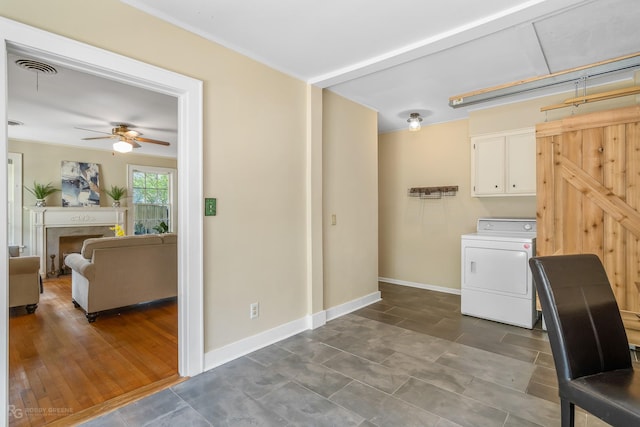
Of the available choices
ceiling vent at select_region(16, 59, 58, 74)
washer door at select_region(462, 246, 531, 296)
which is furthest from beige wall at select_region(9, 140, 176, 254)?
washer door at select_region(462, 246, 531, 296)

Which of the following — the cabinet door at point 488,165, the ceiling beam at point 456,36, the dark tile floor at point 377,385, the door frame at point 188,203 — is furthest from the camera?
the cabinet door at point 488,165

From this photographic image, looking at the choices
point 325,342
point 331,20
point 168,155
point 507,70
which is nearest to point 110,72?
point 331,20

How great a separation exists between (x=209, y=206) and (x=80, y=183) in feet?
17.3

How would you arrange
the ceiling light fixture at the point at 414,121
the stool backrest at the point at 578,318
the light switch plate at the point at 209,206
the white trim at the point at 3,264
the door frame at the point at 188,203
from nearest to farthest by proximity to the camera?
the stool backrest at the point at 578,318, the white trim at the point at 3,264, the door frame at the point at 188,203, the light switch plate at the point at 209,206, the ceiling light fixture at the point at 414,121

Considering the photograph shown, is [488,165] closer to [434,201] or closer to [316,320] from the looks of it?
[434,201]

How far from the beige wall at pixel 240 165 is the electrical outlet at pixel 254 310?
0.04 metres

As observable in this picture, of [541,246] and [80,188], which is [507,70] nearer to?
[541,246]

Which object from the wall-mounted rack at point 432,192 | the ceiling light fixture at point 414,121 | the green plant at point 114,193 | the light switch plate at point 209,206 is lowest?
the light switch plate at point 209,206

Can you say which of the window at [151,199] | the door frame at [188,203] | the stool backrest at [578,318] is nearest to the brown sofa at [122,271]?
the door frame at [188,203]

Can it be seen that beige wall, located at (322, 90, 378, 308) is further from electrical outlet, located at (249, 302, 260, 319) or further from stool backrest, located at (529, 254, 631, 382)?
stool backrest, located at (529, 254, 631, 382)

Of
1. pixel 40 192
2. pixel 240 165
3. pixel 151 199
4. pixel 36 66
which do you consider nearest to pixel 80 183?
pixel 40 192

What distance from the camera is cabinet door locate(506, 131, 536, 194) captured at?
3539 millimetres

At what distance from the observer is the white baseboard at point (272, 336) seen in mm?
2422

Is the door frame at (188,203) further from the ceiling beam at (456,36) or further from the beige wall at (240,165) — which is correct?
the ceiling beam at (456,36)
